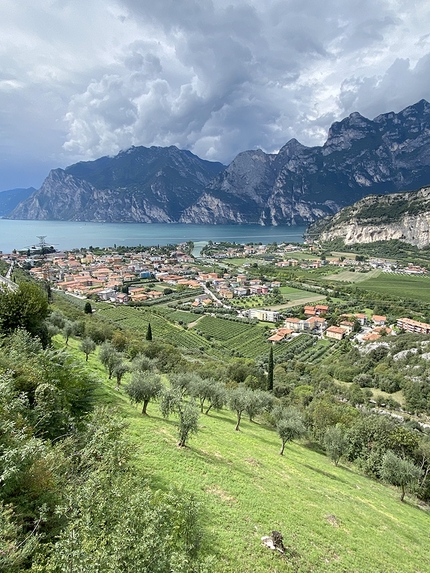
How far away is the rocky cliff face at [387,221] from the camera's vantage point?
156 meters

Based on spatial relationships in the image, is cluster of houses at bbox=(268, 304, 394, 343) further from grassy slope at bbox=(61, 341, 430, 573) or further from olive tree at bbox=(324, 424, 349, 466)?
grassy slope at bbox=(61, 341, 430, 573)

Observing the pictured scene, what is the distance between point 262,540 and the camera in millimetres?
8672

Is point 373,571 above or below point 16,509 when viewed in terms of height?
below

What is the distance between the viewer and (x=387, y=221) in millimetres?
166375

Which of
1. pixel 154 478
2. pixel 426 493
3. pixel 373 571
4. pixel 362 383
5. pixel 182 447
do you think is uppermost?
pixel 154 478

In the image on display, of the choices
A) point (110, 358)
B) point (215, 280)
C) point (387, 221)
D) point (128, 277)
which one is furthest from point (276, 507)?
point (387, 221)

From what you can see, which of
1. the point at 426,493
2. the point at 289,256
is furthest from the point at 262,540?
the point at 289,256

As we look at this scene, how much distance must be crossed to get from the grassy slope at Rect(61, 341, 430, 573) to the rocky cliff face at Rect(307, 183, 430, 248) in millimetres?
168834

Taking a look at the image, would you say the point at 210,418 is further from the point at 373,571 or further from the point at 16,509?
the point at 16,509

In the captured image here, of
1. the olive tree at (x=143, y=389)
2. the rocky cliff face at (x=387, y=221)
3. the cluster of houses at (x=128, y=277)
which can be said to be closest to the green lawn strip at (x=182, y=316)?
the cluster of houses at (x=128, y=277)

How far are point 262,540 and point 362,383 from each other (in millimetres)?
38890

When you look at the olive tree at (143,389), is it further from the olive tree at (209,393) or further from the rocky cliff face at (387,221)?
the rocky cliff face at (387,221)

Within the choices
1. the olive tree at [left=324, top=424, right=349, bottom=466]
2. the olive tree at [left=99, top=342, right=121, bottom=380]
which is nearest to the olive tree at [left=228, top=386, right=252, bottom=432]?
the olive tree at [left=324, top=424, right=349, bottom=466]

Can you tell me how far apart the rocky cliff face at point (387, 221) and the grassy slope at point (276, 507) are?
16883 cm
